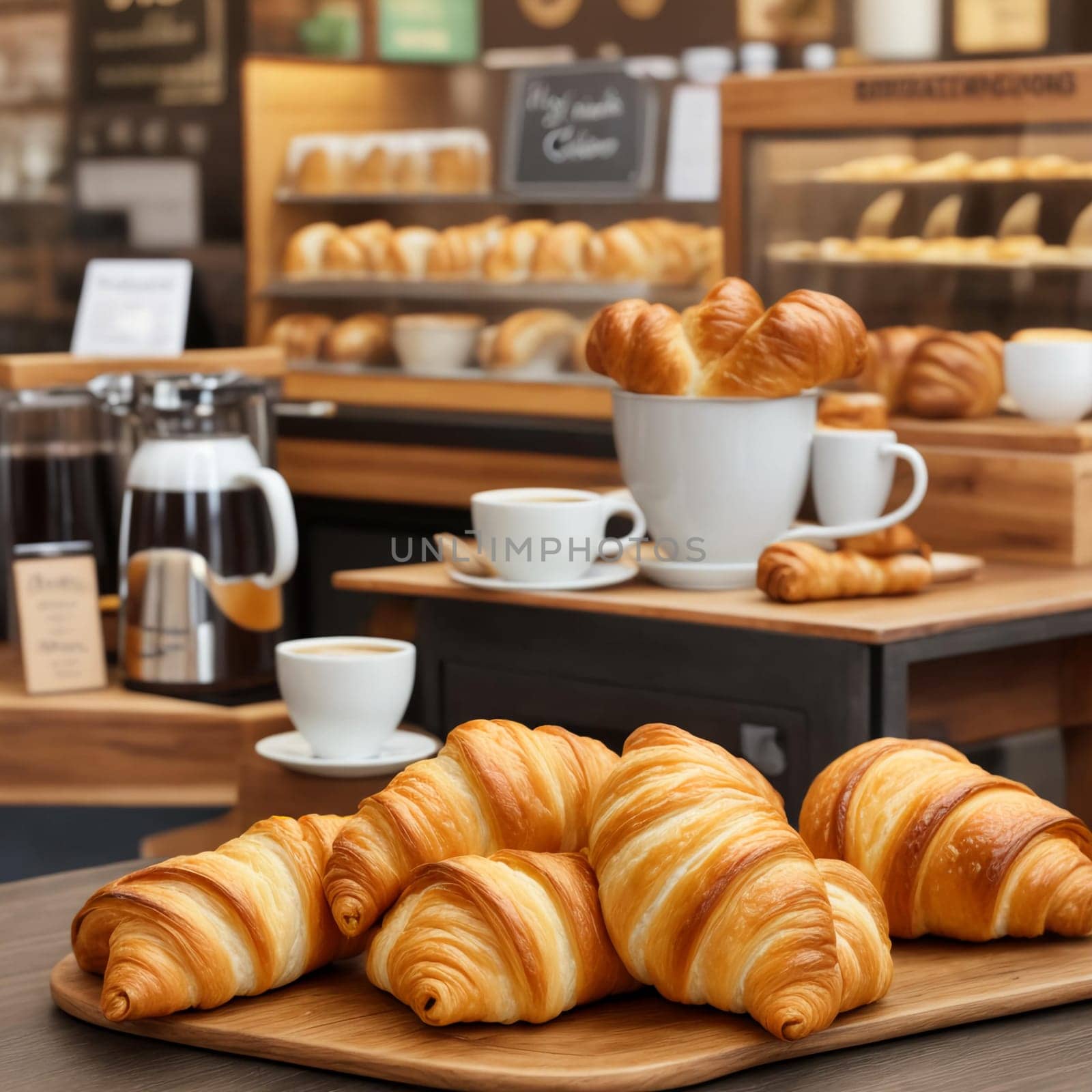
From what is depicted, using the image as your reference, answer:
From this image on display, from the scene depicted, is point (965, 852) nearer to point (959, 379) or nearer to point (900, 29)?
point (959, 379)

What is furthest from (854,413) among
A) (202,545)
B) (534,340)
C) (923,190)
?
(534,340)

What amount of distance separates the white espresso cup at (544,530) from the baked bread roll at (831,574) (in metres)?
0.14

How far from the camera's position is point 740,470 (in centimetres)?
159

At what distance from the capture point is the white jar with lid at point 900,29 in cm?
337

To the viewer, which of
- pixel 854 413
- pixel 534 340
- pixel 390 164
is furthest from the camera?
pixel 390 164

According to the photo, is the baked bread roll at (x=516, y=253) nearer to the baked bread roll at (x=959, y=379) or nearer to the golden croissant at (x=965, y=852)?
the baked bread roll at (x=959, y=379)

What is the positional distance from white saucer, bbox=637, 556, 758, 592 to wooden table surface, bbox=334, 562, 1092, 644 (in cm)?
1

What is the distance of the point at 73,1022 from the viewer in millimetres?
733

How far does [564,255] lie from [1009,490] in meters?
2.20

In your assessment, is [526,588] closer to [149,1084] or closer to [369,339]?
[149,1084]

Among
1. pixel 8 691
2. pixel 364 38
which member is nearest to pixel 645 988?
pixel 8 691

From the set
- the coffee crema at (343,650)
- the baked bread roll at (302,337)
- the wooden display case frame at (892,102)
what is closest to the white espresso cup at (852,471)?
the coffee crema at (343,650)

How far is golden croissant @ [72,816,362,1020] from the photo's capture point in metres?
0.70

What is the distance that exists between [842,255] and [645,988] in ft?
7.40
